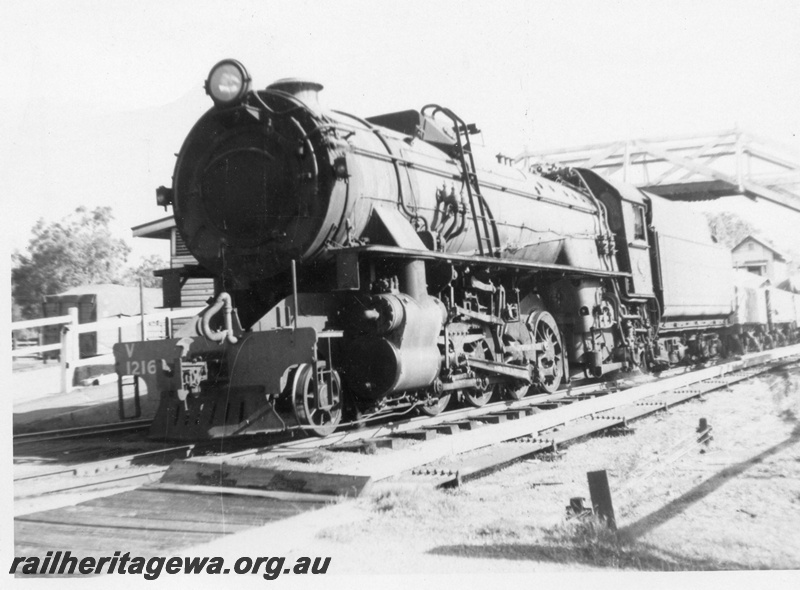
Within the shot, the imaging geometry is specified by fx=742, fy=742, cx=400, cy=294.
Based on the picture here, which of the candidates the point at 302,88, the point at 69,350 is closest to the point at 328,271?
the point at 302,88

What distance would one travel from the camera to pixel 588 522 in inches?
187

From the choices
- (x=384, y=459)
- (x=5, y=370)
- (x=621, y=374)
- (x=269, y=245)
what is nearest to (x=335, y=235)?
(x=269, y=245)

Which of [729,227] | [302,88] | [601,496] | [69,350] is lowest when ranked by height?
[601,496]

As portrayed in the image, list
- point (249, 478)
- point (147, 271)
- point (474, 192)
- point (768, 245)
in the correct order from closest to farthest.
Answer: point (249, 478), point (474, 192), point (768, 245), point (147, 271)

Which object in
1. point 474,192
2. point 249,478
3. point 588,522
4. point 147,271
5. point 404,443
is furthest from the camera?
point 147,271

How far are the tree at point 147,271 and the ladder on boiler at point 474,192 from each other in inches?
1384

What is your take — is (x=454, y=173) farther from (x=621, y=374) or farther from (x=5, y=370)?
(x=621, y=374)

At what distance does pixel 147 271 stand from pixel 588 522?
53.0 m

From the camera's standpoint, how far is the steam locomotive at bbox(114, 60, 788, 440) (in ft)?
22.5

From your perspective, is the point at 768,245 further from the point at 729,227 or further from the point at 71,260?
the point at 729,227

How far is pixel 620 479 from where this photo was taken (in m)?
6.14

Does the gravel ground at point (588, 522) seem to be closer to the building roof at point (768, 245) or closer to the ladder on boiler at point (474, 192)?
the ladder on boiler at point (474, 192)

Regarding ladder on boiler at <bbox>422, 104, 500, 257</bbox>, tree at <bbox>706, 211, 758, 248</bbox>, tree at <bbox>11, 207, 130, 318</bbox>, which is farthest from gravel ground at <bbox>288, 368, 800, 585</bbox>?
tree at <bbox>706, 211, 758, 248</bbox>

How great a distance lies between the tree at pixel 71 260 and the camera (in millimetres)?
22370
